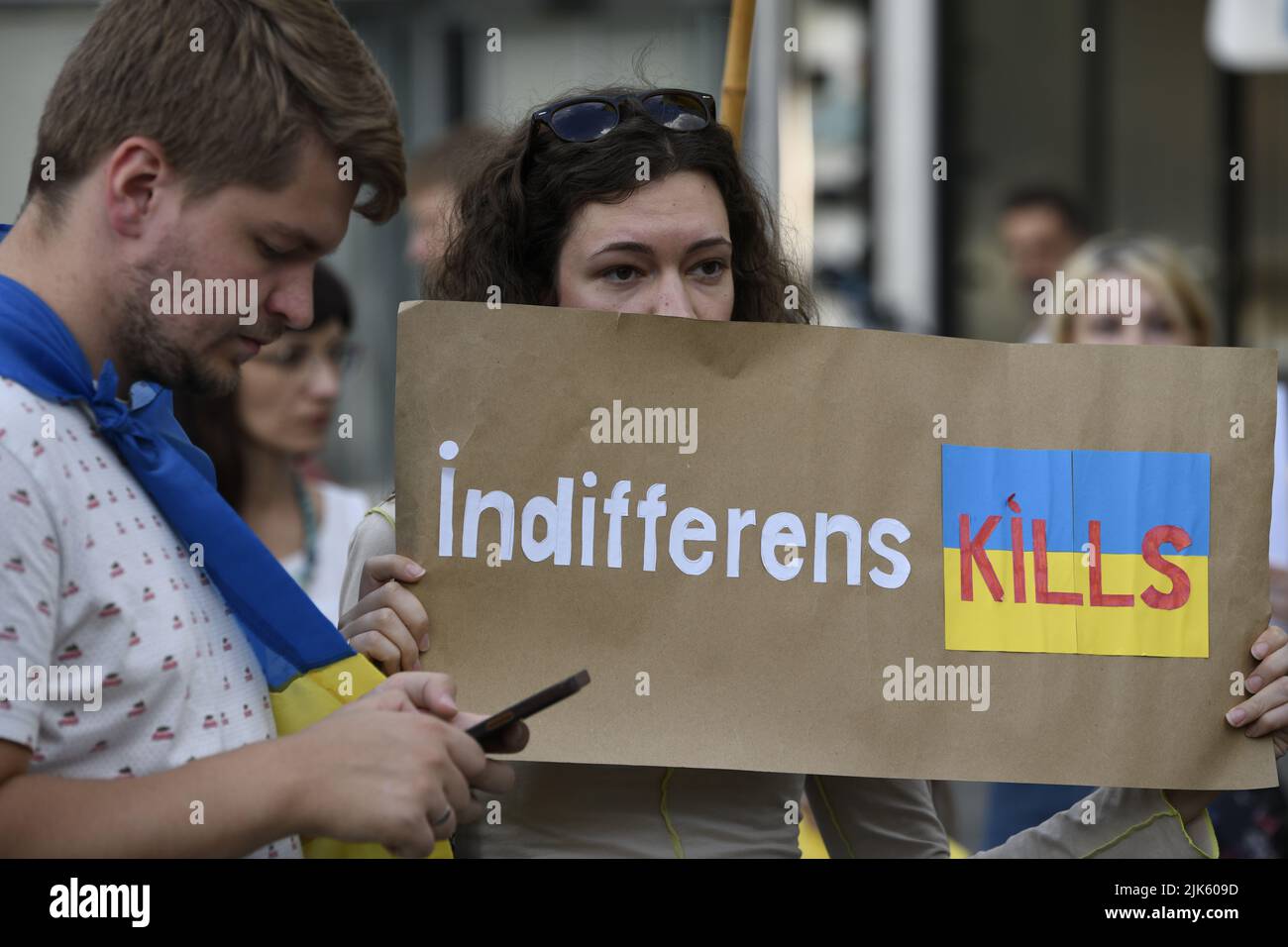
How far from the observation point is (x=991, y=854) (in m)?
2.39

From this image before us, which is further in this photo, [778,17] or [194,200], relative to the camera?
[778,17]

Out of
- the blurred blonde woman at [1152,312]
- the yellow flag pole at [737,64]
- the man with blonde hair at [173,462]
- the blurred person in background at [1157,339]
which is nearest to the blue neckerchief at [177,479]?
the man with blonde hair at [173,462]

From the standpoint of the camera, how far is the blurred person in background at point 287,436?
170 inches

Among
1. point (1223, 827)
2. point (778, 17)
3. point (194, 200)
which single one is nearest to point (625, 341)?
point (194, 200)

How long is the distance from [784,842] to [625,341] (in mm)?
764

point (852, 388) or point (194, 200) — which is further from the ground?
point (194, 200)

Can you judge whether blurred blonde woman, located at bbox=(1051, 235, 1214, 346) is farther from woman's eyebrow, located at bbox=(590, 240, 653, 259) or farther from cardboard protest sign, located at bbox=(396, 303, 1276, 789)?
woman's eyebrow, located at bbox=(590, 240, 653, 259)

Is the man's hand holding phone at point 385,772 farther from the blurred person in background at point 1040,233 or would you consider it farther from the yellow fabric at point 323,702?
the blurred person in background at point 1040,233

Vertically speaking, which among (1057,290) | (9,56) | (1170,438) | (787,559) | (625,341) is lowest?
→ (787,559)

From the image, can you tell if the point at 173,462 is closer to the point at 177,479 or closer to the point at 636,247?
the point at 177,479

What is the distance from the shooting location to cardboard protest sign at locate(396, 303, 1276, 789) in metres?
2.13

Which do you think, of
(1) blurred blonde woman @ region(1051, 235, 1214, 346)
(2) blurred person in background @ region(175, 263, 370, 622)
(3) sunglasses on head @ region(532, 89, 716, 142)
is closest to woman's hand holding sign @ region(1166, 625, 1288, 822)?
(3) sunglasses on head @ region(532, 89, 716, 142)

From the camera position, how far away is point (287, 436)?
4395mm
